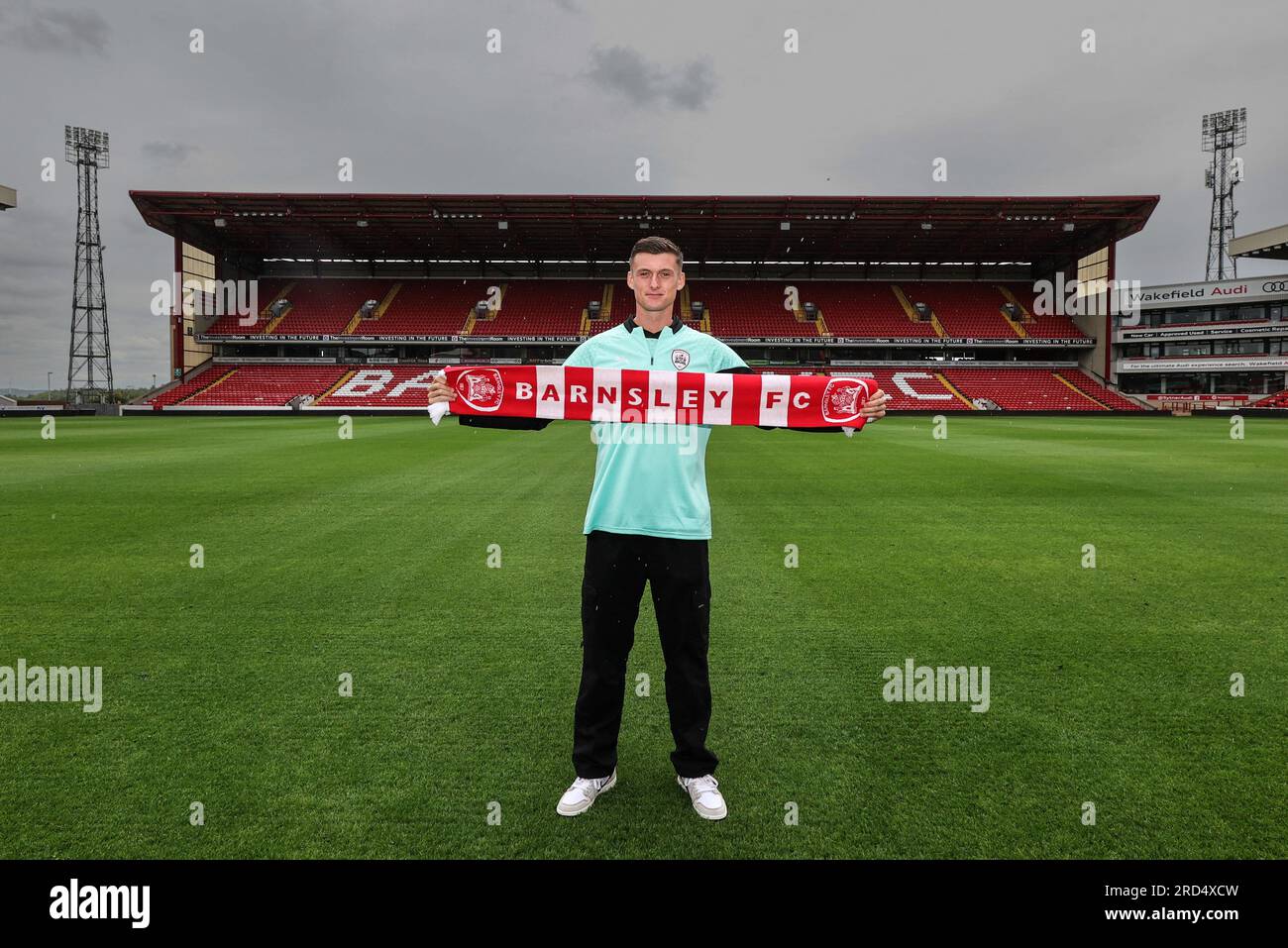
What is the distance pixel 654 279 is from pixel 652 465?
2.54 feet

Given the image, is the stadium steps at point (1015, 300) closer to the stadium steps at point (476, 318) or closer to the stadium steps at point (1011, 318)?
the stadium steps at point (1011, 318)

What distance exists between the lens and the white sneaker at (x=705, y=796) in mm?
2711

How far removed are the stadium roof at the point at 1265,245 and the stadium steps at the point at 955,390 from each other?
18477 mm

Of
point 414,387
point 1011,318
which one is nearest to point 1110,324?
point 1011,318

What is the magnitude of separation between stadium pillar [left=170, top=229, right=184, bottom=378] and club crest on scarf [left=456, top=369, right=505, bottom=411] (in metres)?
49.7

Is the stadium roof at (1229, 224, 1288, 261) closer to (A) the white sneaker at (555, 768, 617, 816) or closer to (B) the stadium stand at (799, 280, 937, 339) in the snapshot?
(B) the stadium stand at (799, 280, 937, 339)

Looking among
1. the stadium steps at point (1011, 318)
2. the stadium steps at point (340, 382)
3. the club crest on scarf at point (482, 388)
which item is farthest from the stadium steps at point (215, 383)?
the stadium steps at point (1011, 318)

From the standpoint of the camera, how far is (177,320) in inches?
1753

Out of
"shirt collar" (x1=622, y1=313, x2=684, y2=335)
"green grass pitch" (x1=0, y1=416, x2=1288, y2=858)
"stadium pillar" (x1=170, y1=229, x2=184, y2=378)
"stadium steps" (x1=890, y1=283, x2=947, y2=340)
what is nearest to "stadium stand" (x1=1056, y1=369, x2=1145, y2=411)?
"stadium steps" (x1=890, y1=283, x2=947, y2=340)

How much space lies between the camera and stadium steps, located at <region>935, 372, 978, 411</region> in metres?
43.8

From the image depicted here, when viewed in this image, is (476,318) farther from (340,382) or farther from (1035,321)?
(1035,321)

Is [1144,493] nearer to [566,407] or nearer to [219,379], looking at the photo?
[566,407]
